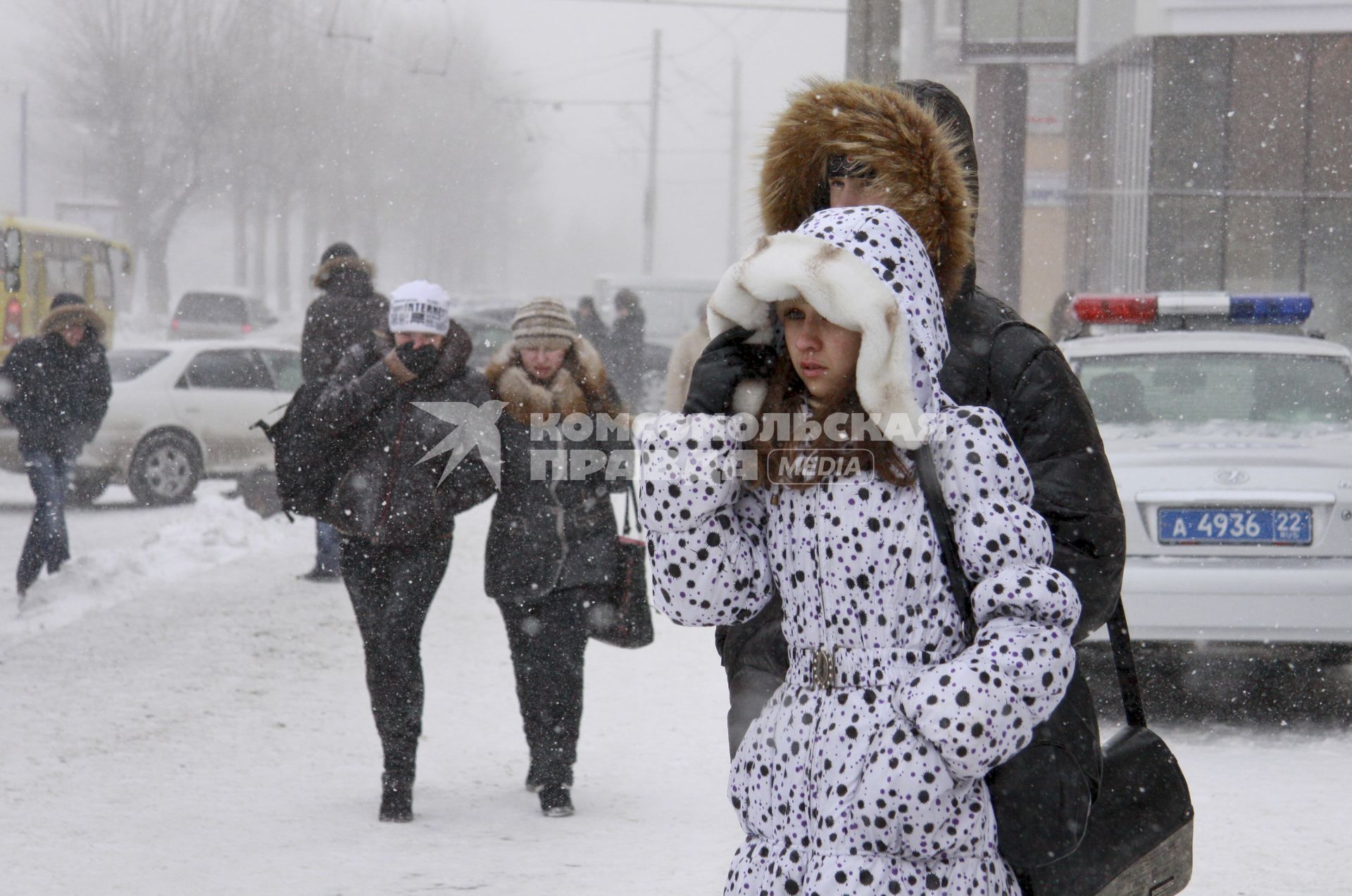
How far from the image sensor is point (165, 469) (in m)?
15.8

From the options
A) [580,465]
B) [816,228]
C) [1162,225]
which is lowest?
[580,465]

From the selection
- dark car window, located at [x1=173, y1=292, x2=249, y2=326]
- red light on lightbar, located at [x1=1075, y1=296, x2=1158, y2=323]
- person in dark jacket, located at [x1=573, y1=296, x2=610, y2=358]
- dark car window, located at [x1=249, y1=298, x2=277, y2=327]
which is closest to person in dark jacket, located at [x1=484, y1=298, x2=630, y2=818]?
red light on lightbar, located at [x1=1075, y1=296, x2=1158, y2=323]

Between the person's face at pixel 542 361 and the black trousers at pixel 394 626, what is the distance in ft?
2.34

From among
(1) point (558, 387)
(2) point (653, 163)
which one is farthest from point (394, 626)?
(2) point (653, 163)

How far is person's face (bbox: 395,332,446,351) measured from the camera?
5.34 meters

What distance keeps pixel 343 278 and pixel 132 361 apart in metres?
7.86

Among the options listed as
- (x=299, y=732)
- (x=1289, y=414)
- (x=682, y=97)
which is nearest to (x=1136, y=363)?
(x=1289, y=414)

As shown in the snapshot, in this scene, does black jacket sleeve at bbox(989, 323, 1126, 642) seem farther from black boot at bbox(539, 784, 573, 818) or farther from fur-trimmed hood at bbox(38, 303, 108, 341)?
fur-trimmed hood at bbox(38, 303, 108, 341)

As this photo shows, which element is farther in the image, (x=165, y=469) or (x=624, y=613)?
(x=165, y=469)

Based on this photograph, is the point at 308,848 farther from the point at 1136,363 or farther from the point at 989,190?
the point at 989,190

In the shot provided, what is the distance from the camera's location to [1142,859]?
2.54 metres

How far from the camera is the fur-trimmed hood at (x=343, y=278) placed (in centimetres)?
907

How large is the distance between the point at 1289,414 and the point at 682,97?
46.1 metres

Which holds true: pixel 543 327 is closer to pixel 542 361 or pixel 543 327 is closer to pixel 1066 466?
pixel 542 361
